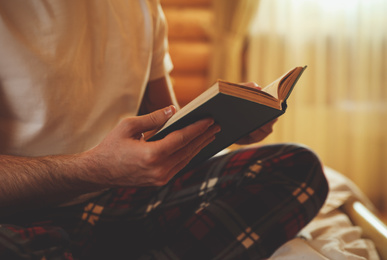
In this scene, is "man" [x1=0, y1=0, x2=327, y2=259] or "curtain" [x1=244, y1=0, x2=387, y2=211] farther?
"curtain" [x1=244, y1=0, x2=387, y2=211]

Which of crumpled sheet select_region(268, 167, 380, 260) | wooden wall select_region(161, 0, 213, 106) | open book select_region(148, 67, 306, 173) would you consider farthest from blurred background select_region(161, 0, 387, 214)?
open book select_region(148, 67, 306, 173)

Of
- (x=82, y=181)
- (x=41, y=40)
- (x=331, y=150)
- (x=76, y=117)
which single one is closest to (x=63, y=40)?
(x=41, y=40)

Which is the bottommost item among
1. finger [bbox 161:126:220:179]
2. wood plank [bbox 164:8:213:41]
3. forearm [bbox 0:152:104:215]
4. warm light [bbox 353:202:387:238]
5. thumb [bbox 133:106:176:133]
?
warm light [bbox 353:202:387:238]

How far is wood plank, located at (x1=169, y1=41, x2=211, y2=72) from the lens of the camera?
237 centimetres

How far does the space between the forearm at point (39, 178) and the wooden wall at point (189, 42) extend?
5.80ft

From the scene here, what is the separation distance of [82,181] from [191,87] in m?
1.80

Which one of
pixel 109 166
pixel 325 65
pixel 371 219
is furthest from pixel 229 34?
pixel 109 166

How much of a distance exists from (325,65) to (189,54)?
2.77 feet

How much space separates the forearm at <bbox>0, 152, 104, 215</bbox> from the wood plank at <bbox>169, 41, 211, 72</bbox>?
1782 millimetres

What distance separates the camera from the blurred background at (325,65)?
7.06 ft

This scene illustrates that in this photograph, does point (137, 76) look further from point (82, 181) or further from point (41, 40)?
point (82, 181)

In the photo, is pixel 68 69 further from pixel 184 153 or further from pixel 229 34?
pixel 229 34

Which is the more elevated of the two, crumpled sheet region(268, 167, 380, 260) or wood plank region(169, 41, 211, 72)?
wood plank region(169, 41, 211, 72)

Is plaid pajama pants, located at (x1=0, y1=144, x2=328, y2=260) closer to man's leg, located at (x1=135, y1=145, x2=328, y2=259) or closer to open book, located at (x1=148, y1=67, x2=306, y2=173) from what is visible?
man's leg, located at (x1=135, y1=145, x2=328, y2=259)
